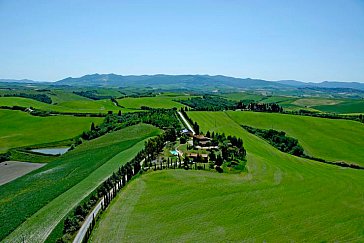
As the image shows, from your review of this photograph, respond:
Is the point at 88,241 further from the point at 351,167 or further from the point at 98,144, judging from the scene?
the point at 351,167

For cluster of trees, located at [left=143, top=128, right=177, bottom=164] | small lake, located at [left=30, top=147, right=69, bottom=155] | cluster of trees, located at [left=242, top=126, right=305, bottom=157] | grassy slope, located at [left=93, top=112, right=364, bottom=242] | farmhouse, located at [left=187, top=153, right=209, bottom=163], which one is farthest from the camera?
cluster of trees, located at [left=242, top=126, right=305, bottom=157]

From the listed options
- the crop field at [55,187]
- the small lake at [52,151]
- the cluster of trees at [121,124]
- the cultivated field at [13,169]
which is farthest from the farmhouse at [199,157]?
the small lake at [52,151]

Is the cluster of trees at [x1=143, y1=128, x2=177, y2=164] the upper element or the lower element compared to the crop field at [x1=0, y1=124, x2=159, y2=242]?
upper

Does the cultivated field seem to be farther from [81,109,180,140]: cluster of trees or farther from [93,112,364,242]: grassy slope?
[93,112,364,242]: grassy slope

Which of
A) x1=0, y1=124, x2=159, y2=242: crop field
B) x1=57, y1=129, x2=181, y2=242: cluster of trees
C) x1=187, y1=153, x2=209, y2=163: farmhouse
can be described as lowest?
x1=0, y1=124, x2=159, y2=242: crop field

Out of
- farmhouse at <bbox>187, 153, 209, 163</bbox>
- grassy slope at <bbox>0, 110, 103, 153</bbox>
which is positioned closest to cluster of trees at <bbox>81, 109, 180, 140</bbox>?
grassy slope at <bbox>0, 110, 103, 153</bbox>

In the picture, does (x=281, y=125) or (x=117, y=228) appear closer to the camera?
(x=117, y=228)

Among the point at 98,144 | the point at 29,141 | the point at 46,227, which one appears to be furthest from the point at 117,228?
the point at 29,141
